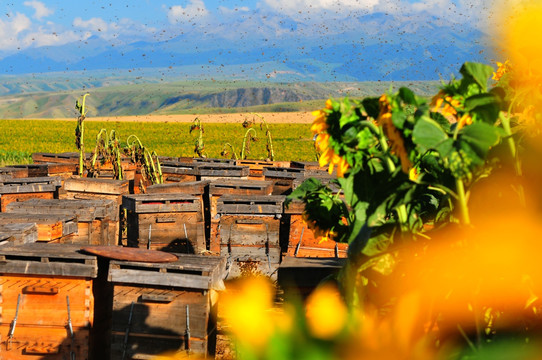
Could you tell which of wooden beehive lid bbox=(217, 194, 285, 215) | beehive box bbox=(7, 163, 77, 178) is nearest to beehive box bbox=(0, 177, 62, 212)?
beehive box bbox=(7, 163, 77, 178)

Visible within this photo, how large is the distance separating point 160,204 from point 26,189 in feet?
9.67

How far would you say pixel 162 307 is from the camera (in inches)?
214

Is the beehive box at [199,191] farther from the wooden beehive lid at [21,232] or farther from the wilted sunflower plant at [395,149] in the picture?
the wilted sunflower plant at [395,149]

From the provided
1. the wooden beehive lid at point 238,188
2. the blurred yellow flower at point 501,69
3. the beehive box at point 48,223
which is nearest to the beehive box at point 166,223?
the beehive box at point 48,223

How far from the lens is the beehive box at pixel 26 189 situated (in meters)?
Result: 10.2

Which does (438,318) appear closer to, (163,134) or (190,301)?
(190,301)

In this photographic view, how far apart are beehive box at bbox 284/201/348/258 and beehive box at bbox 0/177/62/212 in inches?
179

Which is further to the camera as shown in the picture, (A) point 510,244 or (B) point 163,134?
(B) point 163,134

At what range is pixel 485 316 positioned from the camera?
2547 millimetres

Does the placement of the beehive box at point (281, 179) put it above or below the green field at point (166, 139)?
below

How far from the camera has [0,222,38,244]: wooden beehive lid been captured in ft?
22.0

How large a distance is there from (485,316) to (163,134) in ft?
183

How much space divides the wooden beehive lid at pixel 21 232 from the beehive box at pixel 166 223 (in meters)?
1.90

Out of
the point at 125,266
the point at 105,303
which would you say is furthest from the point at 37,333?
the point at 125,266
